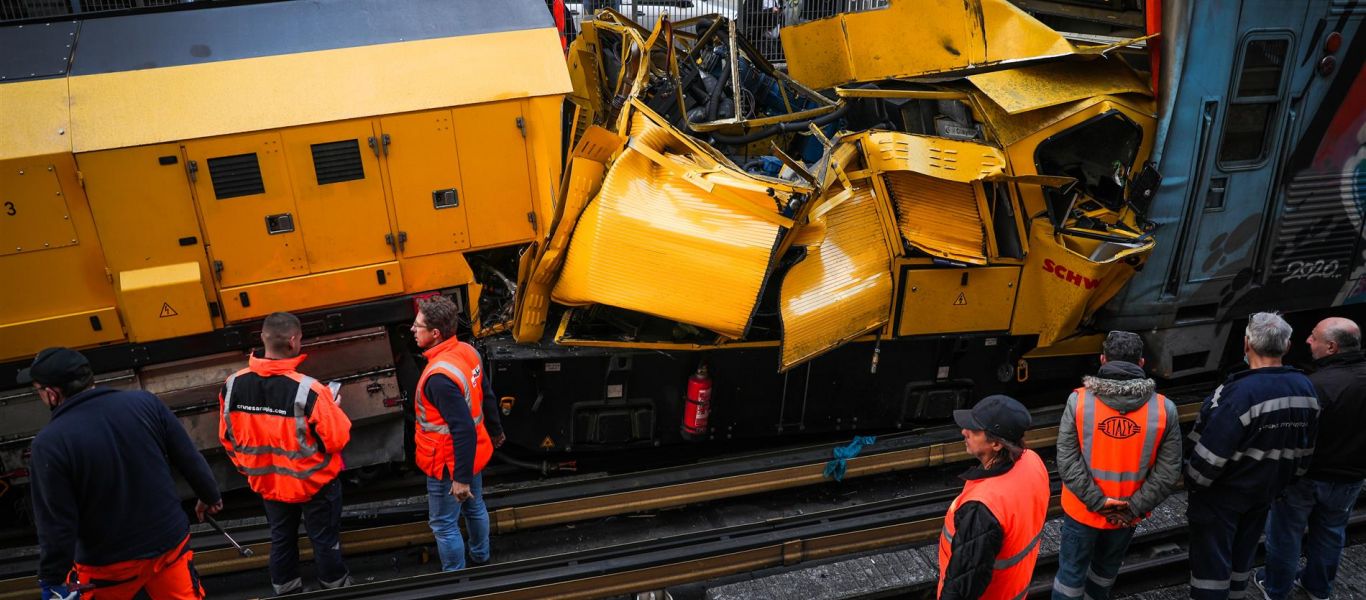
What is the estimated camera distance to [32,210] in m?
4.21

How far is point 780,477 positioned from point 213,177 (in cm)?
350

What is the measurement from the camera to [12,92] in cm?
425

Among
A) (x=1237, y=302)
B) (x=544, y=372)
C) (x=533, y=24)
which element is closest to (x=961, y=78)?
(x=1237, y=302)

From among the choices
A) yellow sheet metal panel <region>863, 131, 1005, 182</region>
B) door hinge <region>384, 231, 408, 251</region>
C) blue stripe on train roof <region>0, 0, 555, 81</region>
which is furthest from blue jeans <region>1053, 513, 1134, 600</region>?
blue stripe on train roof <region>0, 0, 555, 81</region>

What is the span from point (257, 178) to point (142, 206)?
0.55m

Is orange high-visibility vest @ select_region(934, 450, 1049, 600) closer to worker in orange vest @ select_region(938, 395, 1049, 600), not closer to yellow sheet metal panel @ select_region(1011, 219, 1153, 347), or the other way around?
worker in orange vest @ select_region(938, 395, 1049, 600)

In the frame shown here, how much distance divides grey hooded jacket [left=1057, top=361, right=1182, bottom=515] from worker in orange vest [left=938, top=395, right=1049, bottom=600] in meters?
0.74

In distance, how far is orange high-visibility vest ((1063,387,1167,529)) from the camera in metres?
3.40

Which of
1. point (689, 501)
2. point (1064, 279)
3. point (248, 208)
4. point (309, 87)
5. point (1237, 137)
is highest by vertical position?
point (309, 87)

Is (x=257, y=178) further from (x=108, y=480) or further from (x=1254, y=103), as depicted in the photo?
(x=1254, y=103)

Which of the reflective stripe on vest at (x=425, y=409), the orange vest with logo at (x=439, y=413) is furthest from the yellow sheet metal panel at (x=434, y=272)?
the reflective stripe on vest at (x=425, y=409)

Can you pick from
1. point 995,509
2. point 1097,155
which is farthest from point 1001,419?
point 1097,155

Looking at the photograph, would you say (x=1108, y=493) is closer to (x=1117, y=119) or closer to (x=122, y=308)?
(x=1117, y=119)

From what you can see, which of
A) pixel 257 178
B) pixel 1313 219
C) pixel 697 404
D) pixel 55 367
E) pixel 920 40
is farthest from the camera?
pixel 920 40
